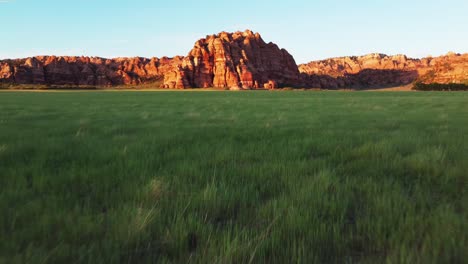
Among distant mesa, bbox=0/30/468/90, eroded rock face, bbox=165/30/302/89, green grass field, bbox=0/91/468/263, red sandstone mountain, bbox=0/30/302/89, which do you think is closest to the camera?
green grass field, bbox=0/91/468/263

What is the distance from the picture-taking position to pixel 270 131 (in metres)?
5.84

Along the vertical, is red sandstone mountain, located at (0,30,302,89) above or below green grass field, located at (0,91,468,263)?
above

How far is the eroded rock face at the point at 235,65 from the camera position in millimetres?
145375

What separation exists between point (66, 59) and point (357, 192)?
771 feet

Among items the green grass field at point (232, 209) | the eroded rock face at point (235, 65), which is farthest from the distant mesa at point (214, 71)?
the green grass field at point (232, 209)

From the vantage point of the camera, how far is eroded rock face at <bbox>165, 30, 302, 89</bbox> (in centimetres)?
14538

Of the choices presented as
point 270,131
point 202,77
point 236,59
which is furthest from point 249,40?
point 270,131

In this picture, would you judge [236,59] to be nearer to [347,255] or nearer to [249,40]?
[249,40]

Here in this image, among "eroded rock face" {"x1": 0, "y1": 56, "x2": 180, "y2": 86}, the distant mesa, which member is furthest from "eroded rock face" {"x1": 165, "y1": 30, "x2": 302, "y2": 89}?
"eroded rock face" {"x1": 0, "y1": 56, "x2": 180, "y2": 86}

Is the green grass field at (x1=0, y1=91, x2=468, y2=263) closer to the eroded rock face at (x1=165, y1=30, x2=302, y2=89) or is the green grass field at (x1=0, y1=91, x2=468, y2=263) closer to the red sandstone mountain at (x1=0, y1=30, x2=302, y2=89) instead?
the eroded rock face at (x1=165, y1=30, x2=302, y2=89)

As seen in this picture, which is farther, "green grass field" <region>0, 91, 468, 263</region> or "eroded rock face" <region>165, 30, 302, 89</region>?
"eroded rock face" <region>165, 30, 302, 89</region>

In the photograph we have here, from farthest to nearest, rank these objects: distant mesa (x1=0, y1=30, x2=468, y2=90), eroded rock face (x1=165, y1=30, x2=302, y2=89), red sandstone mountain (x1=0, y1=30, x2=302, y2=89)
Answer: red sandstone mountain (x1=0, y1=30, x2=302, y2=89)
distant mesa (x1=0, y1=30, x2=468, y2=90)
eroded rock face (x1=165, y1=30, x2=302, y2=89)

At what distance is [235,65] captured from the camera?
151 meters

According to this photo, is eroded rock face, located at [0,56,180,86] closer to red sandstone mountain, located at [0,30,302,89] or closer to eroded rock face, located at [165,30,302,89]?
red sandstone mountain, located at [0,30,302,89]
